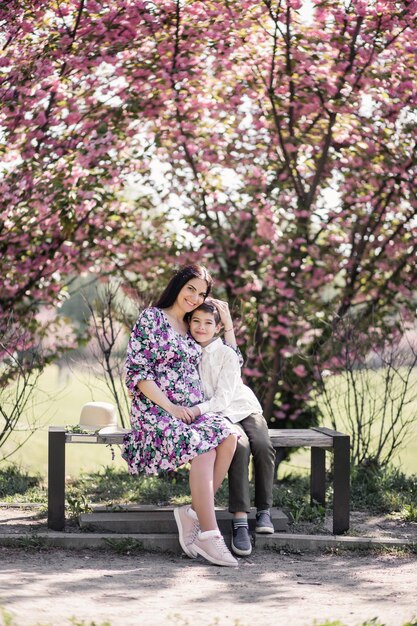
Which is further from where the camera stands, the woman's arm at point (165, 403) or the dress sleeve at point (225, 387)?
the dress sleeve at point (225, 387)

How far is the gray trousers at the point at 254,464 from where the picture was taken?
173 inches

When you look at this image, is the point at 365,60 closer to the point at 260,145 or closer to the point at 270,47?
the point at 270,47

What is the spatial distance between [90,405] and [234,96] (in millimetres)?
3356

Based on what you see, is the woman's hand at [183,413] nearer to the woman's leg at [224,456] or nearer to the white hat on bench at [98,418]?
the woman's leg at [224,456]

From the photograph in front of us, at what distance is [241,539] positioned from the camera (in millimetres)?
4348

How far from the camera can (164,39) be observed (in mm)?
6750

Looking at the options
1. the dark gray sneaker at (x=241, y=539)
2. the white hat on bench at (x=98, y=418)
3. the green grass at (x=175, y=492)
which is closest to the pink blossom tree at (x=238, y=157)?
the green grass at (x=175, y=492)

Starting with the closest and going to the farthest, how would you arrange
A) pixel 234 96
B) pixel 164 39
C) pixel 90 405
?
pixel 90 405
pixel 164 39
pixel 234 96

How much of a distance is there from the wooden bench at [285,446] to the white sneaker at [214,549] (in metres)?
0.70

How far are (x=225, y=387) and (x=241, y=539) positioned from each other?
0.74 metres

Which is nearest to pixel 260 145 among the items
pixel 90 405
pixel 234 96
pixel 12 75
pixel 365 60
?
pixel 234 96

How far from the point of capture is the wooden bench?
4.68 meters

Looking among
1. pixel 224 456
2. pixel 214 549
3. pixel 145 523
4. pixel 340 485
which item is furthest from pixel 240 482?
pixel 340 485

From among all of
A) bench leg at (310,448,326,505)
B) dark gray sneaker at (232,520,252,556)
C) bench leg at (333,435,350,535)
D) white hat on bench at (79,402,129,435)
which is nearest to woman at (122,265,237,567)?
dark gray sneaker at (232,520,252,556)
